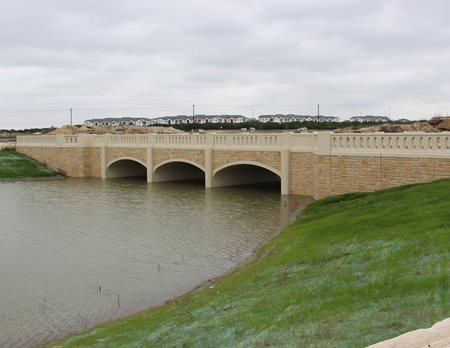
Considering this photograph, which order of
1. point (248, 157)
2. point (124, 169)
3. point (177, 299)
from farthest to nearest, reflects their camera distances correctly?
point (124, 169), point (248, 157), point (177, 299)

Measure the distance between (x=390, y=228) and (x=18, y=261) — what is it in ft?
29.7

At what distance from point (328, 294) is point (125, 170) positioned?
106 feet

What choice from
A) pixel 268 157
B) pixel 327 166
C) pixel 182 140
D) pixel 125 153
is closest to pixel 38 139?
pixel 125 153

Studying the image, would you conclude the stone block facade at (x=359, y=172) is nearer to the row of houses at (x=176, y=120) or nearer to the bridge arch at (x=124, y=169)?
the bridge arch at (x=124, y=169)

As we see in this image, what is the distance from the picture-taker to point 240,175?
102 feet

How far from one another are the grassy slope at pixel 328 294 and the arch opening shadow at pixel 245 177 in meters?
16.9

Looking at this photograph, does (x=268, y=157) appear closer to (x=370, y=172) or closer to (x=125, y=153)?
(x=370, y=172)

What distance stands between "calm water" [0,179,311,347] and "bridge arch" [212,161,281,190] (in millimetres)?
1295

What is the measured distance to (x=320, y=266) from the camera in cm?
916

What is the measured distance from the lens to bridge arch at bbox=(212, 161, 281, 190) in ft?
95.3

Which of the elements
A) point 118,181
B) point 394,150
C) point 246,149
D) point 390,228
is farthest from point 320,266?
point 118,181

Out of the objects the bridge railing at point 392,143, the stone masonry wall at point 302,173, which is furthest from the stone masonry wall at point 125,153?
the bridge railing at point 392,143

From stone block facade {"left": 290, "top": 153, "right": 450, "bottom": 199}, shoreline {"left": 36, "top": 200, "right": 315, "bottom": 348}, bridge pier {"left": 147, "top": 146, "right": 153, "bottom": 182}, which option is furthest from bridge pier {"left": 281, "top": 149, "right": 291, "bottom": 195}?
bridge pier {"left": 147, "top": 146, "right": 153, "bottom": 182}

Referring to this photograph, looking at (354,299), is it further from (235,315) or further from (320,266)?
(320,266)
